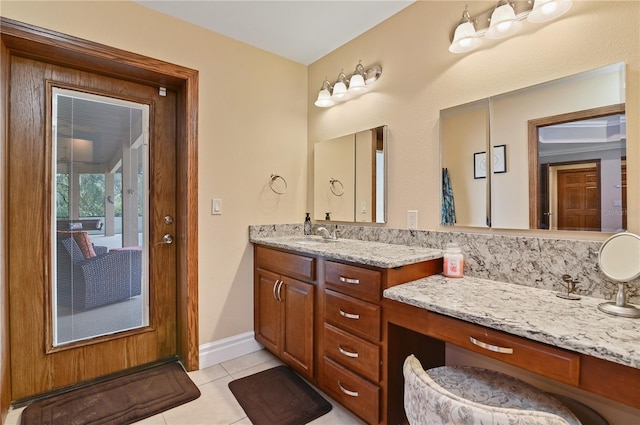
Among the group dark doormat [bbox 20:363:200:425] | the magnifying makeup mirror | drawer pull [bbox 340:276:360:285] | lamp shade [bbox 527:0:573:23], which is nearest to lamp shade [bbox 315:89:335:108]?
lamp shade [bbox 527:0:573:23]

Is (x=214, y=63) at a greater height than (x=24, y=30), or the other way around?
(x=214, y=63)

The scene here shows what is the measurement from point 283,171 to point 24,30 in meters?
1.75

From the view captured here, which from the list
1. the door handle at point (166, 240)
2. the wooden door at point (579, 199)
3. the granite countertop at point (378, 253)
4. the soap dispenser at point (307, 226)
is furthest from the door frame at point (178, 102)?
the wooden door at point (579, 199)

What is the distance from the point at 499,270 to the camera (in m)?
1.55

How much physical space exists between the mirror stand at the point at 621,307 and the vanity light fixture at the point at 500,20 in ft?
3.92

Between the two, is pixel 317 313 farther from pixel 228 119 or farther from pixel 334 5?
pixel 334 5

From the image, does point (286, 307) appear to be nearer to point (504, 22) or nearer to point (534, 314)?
point (534, 314)

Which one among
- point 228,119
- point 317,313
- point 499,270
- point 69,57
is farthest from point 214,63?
point 499,270

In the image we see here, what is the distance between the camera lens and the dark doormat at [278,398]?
5.51 feet

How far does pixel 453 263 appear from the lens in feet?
5.31

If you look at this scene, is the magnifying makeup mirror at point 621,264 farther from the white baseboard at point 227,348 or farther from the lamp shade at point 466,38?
the white baseboard at point 227,348

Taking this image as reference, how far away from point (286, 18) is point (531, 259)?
6.90 ft

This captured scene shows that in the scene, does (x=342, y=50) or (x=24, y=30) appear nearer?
(x=24, y=30)

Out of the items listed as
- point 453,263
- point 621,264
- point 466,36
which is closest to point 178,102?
point 466,36
